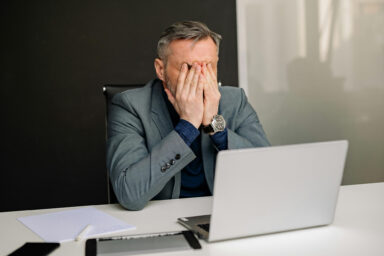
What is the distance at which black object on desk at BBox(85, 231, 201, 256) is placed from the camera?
0.98m

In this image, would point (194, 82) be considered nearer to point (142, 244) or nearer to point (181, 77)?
point (181, 77)

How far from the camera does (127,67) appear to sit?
117 inches

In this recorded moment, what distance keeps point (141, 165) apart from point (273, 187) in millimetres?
593

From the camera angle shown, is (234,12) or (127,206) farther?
(234,12)

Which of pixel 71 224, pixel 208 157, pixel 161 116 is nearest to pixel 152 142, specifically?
pixel 161 116

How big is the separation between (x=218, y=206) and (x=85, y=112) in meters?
2.10

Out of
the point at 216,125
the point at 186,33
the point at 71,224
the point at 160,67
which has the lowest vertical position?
the point at 71,224

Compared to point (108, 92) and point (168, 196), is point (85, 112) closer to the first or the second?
point (108, 92)

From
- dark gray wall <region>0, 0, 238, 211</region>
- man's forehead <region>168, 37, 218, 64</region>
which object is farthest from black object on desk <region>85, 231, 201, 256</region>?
dark gray wall <region>0, 0, 238, 211</region>

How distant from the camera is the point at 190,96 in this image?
171 centimetres

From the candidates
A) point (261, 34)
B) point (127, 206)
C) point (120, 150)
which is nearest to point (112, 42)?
point (261, 34)

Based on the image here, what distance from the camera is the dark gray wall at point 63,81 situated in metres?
2.84

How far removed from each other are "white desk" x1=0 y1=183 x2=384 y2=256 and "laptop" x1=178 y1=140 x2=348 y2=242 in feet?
0.12

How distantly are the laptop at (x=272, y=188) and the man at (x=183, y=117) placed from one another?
0.57 metres
